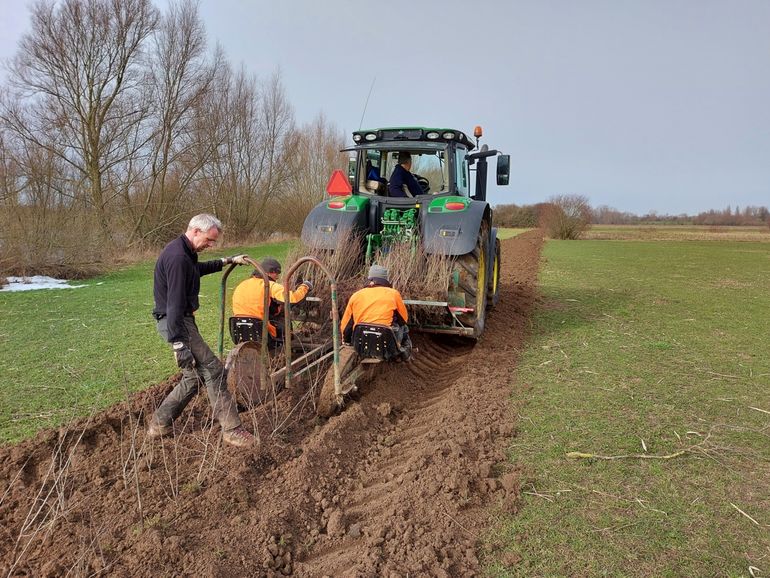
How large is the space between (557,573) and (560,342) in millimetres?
4458

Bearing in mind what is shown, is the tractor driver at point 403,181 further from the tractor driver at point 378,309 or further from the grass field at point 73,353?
the tractor driver at point 378,309

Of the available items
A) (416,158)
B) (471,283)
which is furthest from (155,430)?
(416,158)

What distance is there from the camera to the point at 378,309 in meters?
4.26

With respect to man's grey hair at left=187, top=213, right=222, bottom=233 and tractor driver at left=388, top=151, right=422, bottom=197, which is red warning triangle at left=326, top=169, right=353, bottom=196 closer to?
tractor driver at left=388, top=151, right=422, bottom=197

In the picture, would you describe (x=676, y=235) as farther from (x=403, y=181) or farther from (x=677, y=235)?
(x=403, y=181)

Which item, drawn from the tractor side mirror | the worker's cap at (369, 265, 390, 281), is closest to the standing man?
the worker's cap at (369, 265, 390, 281)

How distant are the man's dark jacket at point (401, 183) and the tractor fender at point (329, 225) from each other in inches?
19.8

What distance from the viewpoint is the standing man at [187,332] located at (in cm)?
339

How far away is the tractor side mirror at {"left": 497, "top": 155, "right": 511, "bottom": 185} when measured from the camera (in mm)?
6973

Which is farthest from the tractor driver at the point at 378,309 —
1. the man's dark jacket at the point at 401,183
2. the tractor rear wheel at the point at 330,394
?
the man's dark jacket at the point at 401,183

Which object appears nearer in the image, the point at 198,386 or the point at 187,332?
the point at 187,332

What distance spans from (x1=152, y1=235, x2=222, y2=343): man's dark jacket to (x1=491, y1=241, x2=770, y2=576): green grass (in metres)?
2.32

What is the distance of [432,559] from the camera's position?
2.43m

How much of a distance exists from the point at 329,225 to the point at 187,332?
253cm
